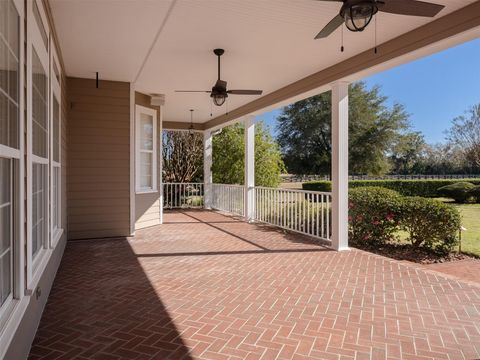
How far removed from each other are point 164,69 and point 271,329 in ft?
14.5

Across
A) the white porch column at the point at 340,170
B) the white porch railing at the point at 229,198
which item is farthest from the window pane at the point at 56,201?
the white porch railing at the point at 229,198

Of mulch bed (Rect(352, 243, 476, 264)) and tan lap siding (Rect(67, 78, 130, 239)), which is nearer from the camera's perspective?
mulch bed (Rect(352, 243, 476, 264))

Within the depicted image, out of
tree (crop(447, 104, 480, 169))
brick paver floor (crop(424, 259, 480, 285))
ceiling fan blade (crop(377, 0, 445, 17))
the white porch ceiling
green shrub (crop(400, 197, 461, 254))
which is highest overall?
tree (crop(447, 104, 480, 169))

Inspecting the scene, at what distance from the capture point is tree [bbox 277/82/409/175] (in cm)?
2039

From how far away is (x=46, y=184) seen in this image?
360 centimetres

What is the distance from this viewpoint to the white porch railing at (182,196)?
11898mm

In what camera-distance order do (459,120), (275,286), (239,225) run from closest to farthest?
(275,286), (239,225), (459,120)

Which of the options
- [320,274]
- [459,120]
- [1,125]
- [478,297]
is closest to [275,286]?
[320,274]

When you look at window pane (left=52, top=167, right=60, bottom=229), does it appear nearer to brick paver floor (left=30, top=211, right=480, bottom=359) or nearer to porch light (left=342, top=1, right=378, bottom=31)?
brick paver floor (left=30, top=211, right=480, bottom=359)

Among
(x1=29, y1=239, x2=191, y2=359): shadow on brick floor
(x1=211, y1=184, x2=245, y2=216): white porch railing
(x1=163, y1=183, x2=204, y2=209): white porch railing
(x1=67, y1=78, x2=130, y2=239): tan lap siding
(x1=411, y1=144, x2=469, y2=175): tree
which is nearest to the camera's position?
(x1=29, y1=239, x2=191, y2=359): shadow on brick floor

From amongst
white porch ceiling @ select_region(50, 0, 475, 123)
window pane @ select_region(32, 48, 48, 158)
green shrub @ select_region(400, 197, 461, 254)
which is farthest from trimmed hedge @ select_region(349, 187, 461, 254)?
window pane @ select_region(32, 48, 48, 158)

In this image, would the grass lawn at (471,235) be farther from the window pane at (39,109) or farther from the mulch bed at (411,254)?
the window pane at (39,109)

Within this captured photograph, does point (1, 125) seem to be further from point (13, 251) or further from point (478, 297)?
point (478, 297)

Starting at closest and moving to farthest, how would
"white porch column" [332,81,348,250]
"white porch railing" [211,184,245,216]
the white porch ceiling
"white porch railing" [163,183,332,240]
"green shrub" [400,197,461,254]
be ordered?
the white porch ceiling, "green shrub" [400,197,461,254], "white porch column" [332,81,348,250], "white porch railing" [163,183,332,240], "white porch railing" [211,184,245,216]
